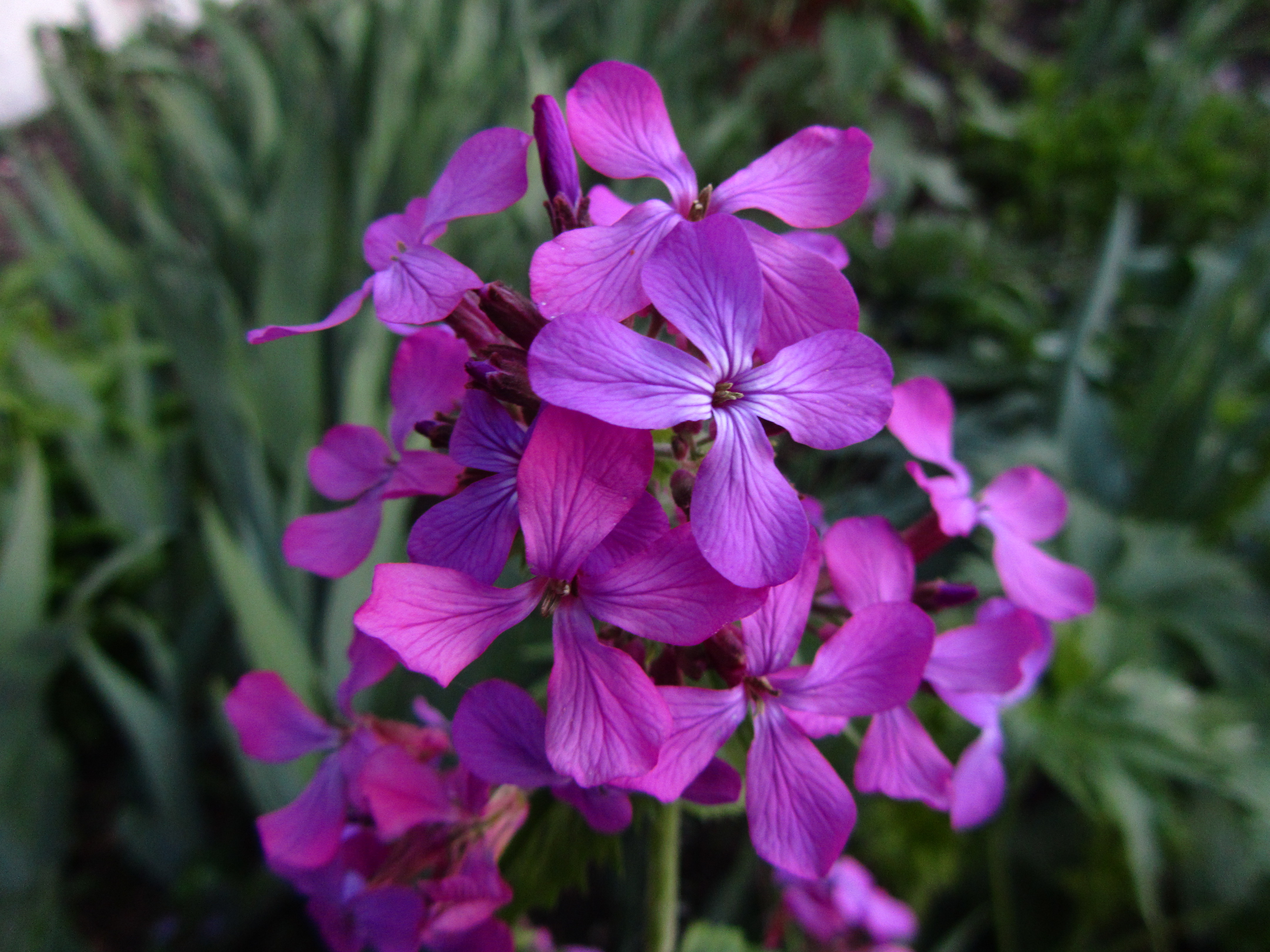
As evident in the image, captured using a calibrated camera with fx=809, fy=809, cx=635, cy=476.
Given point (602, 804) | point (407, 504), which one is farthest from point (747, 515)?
point (407, 504)

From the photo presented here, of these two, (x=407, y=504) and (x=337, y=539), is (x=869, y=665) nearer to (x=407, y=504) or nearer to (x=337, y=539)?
(x=337, y=539)

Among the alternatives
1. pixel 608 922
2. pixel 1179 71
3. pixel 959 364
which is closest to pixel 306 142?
pixel 608 922

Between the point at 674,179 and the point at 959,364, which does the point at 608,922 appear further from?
the point at 959,364

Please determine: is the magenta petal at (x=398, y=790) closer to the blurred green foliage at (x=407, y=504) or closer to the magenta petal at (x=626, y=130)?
Answer: the blurred green foliage at (x=407, y=504)

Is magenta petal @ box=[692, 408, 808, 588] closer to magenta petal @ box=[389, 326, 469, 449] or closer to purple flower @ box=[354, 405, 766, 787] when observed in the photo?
purple flower @ box=[354, 405, 766, 787]

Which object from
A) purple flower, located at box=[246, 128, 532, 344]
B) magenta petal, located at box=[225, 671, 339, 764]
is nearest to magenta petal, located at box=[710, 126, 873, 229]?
purple flower, located at box=[246, 128, 532, 344]

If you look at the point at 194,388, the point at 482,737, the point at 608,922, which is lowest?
the point at 608,922
